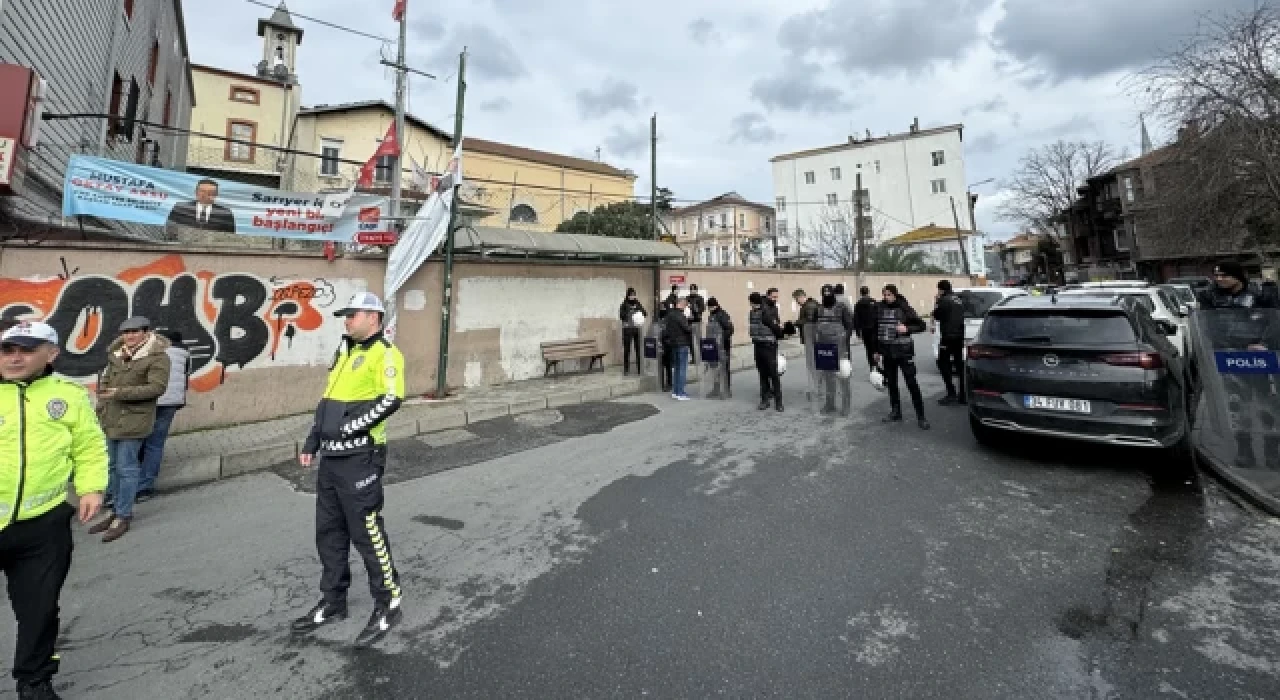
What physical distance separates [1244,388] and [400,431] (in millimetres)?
9240

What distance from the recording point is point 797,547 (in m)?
3.59

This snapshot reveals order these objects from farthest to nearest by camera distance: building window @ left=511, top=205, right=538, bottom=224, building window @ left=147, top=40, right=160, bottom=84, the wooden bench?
building window @ left=511, top=205, right=538, bottom=224 → building window @ left=147, top=40, right=160, bottom=84 → the wooden bench

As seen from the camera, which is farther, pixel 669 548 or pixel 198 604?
pixel 669 548

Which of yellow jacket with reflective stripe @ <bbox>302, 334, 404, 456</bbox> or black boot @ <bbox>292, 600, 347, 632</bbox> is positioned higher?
yellow jacket with reflective stripe @ <bbox>302, 334, 404, 456</bbox>

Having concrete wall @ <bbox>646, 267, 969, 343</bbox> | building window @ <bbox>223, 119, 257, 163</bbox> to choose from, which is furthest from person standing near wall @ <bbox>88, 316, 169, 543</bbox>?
building window @ <bbox>223, 119, 257, 163</bbox>

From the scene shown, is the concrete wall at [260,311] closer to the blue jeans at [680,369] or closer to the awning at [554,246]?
the awning at [554,246]

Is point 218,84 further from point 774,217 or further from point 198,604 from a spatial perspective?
point 774,217

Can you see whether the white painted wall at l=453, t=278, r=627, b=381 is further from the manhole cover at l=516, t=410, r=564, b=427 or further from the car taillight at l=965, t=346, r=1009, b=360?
the car taillight at l=965, t=346, r=1009, b=360

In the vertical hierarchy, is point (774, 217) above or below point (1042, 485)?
above

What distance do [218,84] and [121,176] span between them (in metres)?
33.5

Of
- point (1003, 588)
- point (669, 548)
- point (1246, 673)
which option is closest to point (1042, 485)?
point (1003, 588)

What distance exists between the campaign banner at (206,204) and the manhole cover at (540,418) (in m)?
3.98

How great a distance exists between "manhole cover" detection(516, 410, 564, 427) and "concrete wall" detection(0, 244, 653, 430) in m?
2.27

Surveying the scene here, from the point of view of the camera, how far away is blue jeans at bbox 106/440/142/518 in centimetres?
426
